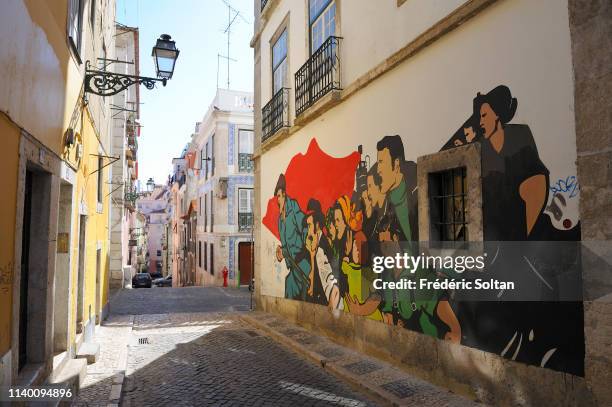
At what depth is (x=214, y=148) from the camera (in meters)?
24.2

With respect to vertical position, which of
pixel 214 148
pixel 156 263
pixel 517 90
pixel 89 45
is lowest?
pixel 156 263

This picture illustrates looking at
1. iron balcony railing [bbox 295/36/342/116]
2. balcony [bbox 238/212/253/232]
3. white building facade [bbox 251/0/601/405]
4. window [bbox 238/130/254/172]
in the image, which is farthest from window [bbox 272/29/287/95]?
balcony [bbox 238/212/253/232]

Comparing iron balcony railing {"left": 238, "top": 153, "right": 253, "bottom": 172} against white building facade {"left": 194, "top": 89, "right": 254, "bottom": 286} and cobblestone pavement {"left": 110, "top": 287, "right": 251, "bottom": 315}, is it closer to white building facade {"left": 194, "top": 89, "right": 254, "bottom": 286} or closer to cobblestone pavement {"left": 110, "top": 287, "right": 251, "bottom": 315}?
white building facade {"left": 194, "top": 89, "right": 254, "bottom": 286}

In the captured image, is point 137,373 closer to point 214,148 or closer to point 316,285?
point 316,285

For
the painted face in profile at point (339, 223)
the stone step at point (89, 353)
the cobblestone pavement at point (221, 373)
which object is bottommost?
the cobblestone pavement at point (221, 373)

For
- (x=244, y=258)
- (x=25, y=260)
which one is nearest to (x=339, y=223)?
(x=25, y=260)

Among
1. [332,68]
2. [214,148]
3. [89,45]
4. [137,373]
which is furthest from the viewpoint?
[214,148]

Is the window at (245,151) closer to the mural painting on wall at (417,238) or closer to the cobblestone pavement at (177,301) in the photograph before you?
the cobblestone pavement at (177,301)

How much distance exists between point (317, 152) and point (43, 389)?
626 cm

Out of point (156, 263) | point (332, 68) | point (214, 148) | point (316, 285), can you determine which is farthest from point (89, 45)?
point (156, 263)

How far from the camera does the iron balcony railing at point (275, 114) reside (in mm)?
10867

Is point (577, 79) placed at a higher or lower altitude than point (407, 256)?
higher

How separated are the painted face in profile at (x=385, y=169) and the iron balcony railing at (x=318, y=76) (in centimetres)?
187

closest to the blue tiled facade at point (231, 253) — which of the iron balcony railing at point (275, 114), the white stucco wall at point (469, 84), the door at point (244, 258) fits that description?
the door at point (244, 258)
